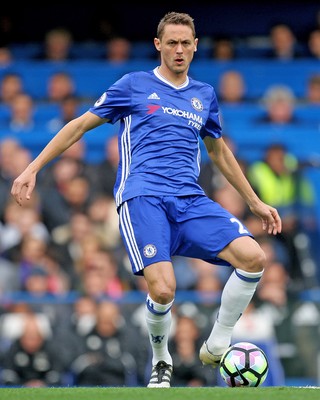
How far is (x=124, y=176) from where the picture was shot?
805 cm

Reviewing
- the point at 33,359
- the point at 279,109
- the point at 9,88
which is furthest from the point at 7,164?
the point at 279,109

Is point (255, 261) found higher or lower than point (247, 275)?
higher

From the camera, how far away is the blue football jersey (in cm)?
794

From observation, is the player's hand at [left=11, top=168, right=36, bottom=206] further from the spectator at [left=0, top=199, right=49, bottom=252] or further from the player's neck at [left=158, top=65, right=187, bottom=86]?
Result: the spectator at [left=0, top=199, right=49, bottom=252]

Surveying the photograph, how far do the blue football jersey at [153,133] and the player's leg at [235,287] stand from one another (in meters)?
0.51

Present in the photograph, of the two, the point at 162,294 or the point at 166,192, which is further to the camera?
the point at 166,192

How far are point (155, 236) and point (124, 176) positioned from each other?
529mm

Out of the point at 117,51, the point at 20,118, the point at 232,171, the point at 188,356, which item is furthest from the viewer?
the point at 117,51

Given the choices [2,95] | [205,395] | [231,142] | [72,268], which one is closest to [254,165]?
[231,142]

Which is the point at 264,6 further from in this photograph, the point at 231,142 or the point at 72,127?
the point at 72,127

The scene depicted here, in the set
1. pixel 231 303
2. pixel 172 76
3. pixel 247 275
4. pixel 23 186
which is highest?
pixel 172 76

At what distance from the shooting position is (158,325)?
26.3ft

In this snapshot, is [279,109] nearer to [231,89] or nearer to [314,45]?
[231,89]

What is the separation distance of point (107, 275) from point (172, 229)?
430 cm
